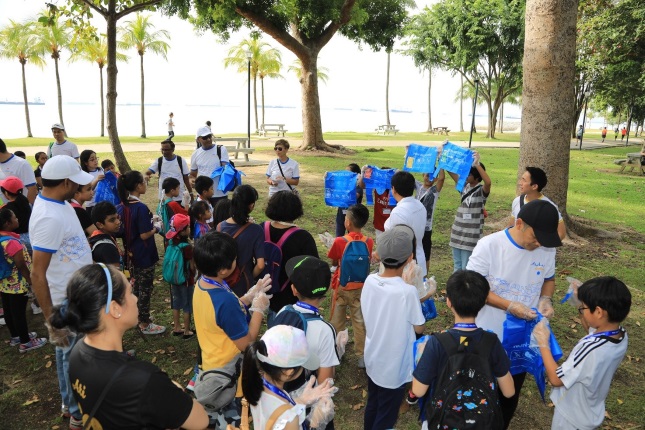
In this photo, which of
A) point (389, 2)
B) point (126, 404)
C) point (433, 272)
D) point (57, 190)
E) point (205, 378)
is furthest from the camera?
point (389, 2)

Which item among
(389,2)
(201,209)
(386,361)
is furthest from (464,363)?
(389,2)

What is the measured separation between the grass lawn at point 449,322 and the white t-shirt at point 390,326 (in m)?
0.97

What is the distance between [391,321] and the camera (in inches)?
119

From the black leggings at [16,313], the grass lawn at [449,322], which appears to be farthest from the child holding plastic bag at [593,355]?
the black leggings at [16,313]

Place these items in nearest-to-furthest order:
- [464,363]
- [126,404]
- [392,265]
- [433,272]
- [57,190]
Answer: [126,404], [464,363], [392,265], [57,190], [433,272]

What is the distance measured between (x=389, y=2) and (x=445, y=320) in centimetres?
2062

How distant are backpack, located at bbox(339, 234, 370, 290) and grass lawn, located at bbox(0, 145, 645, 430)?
109 centimetres

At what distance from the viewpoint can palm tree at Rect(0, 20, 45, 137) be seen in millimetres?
34156

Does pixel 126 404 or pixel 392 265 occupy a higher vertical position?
pixel 392 265

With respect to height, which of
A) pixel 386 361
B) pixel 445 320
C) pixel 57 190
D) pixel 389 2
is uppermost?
pixel 389 2

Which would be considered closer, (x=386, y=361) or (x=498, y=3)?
(x=386, y=361)

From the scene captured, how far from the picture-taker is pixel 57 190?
343cm

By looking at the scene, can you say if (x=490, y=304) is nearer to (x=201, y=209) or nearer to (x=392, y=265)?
(x=392, y=265)

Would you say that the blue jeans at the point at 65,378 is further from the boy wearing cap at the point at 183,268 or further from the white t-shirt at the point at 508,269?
the white t-shirt at the point at 508,269
